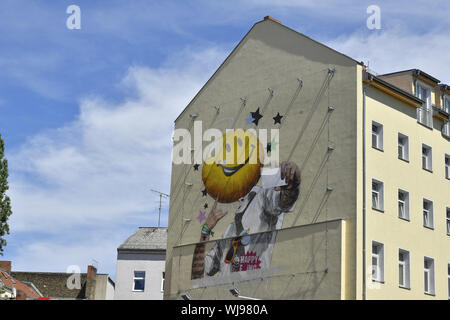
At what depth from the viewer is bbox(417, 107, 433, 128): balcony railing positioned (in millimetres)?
42688

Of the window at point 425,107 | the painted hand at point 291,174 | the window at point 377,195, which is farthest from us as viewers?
the window at point 425,107

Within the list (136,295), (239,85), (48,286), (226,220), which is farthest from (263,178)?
(48,286)

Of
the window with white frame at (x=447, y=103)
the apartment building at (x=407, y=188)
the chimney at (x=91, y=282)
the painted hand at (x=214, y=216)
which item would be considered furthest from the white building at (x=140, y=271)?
the apartment building at (x=407, y=188)

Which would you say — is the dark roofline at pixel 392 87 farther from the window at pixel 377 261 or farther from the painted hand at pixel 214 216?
the painted hand at pixel 214 216

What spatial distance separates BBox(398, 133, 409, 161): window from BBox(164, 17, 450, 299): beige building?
0.17ft

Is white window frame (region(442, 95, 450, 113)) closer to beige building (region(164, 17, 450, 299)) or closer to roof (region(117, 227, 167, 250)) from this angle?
beige building (region(164, 17, 450, 299))

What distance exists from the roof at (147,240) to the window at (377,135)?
29.6 m

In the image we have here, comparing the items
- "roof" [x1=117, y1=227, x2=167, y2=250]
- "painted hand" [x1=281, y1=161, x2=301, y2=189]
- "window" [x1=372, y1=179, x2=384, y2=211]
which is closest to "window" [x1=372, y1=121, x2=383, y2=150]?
"window" [x1=372, y1=179, x2=384, y2=211]

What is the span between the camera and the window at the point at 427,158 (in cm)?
4241

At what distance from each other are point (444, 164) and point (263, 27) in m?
12.9

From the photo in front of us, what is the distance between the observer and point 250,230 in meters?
42.7

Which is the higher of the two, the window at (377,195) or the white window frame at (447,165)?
the white window frame at (447,165)

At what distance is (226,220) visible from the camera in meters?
44.3

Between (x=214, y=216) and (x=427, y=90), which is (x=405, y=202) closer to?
(x=427, y=90)
